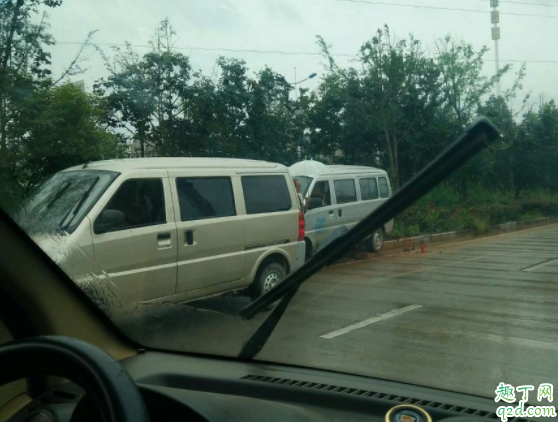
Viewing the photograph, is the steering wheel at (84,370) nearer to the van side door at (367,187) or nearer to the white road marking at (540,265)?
the van side door at (367,187)

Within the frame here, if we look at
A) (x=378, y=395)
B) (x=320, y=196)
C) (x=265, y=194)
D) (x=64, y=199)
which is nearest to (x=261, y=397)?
(x=378, y=395)

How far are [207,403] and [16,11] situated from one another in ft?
6.75

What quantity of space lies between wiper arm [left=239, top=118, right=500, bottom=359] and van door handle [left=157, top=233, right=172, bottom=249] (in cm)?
116

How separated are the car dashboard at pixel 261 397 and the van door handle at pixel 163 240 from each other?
3.03ft

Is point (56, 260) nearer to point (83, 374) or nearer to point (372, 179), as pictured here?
point (83, 374)

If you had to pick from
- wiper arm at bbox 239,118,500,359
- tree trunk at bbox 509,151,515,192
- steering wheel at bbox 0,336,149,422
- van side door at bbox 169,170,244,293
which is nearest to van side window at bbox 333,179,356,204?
van side door at bbox 169,170,244,293

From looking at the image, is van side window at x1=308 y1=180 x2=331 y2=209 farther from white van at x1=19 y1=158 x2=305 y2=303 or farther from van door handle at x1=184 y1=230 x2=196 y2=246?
van door handle at x1=184 y1=230 x2=196 y2=246

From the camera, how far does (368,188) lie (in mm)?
3580

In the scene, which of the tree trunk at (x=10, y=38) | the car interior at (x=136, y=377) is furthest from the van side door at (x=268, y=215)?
the tree trunk at (x=10, y=38)

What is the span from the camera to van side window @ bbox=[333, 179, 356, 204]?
12.5ft

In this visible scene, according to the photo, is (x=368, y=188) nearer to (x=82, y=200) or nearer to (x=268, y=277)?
(x=268, y=277)

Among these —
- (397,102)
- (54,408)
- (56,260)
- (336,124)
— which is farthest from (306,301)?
(54,408)

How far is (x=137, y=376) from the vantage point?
2797 millimetres

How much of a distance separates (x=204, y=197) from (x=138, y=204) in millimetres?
518
